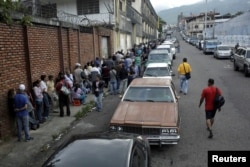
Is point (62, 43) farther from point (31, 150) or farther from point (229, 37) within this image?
point (229, 37)

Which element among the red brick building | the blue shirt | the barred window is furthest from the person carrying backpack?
the barred window

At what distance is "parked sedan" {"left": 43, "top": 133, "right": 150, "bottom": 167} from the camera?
4.26 metres

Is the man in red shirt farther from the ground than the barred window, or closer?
closer

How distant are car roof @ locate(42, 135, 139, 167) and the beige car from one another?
87.9 inches

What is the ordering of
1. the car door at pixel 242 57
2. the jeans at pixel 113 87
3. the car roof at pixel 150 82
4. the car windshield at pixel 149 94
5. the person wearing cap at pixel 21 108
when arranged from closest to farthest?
the person wearing cap at pixel 21 108 → the car windshield at pixel 149 94 → the car roof at pixel 150 82 → the jeans at pixel 113 87 → the car door at pixel 242 57

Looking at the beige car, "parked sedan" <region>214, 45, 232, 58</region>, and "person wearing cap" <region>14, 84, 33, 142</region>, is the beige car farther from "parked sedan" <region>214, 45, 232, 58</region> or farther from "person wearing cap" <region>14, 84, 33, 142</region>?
"parked sedan" <region>214, 45, 232, 58</region>

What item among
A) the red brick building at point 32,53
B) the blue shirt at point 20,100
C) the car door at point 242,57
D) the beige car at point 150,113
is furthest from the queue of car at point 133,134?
the car door at point 242,57

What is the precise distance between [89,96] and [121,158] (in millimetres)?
10765

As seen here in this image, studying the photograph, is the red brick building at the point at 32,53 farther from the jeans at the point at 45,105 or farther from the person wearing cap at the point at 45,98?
the jeans at the point at 45,105

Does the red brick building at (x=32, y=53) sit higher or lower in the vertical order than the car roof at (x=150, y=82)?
higher

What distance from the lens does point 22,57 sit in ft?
32.9

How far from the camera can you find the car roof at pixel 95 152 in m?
4.24

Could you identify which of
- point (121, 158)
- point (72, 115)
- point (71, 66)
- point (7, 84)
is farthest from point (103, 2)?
point (121, 158)

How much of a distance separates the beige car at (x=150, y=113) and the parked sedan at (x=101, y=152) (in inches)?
75.7
